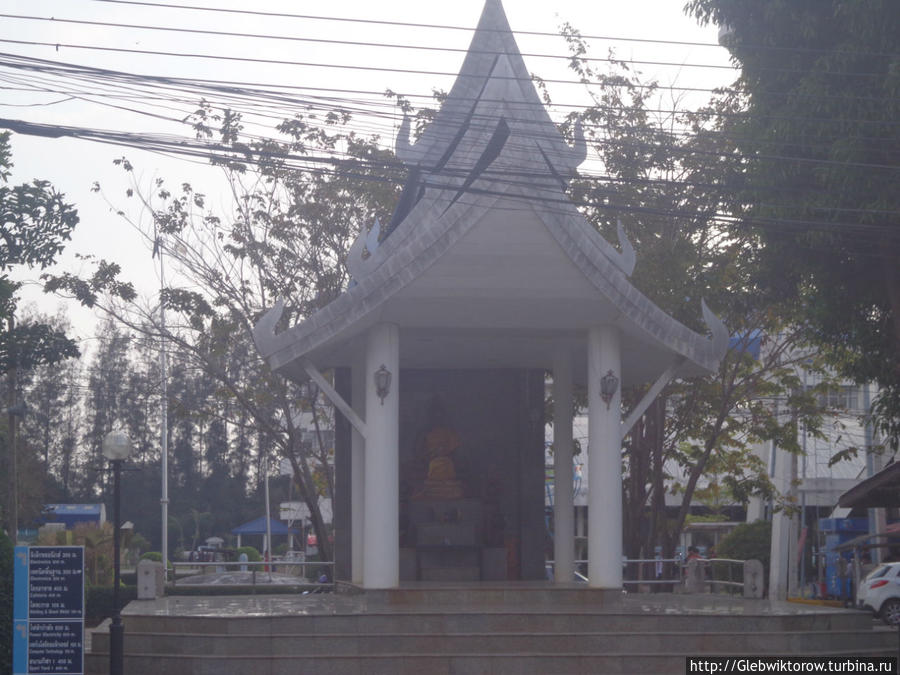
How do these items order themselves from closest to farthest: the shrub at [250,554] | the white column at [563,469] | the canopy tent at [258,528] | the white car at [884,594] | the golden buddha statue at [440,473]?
1. the white column at [563,469]
2. the golden buddha statue at [440,473]
3. the white car at [884,594]
4. the shrub at [250,554]
5. the canopy tent at [258,528]

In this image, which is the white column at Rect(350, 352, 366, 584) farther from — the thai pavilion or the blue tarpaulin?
the blue tarpaulin

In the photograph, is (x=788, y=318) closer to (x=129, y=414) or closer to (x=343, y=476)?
(x=343, y=476)

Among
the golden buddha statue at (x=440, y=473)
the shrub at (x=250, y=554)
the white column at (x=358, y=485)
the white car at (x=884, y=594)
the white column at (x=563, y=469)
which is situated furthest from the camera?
the shrub at (x=250, y=554)

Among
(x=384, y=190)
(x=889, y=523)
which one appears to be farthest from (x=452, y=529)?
(x=889, y=523)

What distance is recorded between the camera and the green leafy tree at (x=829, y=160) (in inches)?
553

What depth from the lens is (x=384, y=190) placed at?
22.8 meters

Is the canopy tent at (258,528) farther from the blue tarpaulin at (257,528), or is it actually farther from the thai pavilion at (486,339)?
the thai pavilion at (486,339)

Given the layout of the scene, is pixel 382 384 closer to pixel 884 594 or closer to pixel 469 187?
pixel 469 187

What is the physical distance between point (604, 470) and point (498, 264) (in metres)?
3.00

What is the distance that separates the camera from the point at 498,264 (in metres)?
14.3

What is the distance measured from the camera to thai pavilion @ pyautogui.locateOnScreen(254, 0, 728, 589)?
1408cm

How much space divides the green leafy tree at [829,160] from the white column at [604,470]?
102 inches

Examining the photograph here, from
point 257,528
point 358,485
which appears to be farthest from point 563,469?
point 257,528

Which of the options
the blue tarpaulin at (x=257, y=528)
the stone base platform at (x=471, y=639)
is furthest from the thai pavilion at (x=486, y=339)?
the blue tarpaulin at (x=257, y=528)
